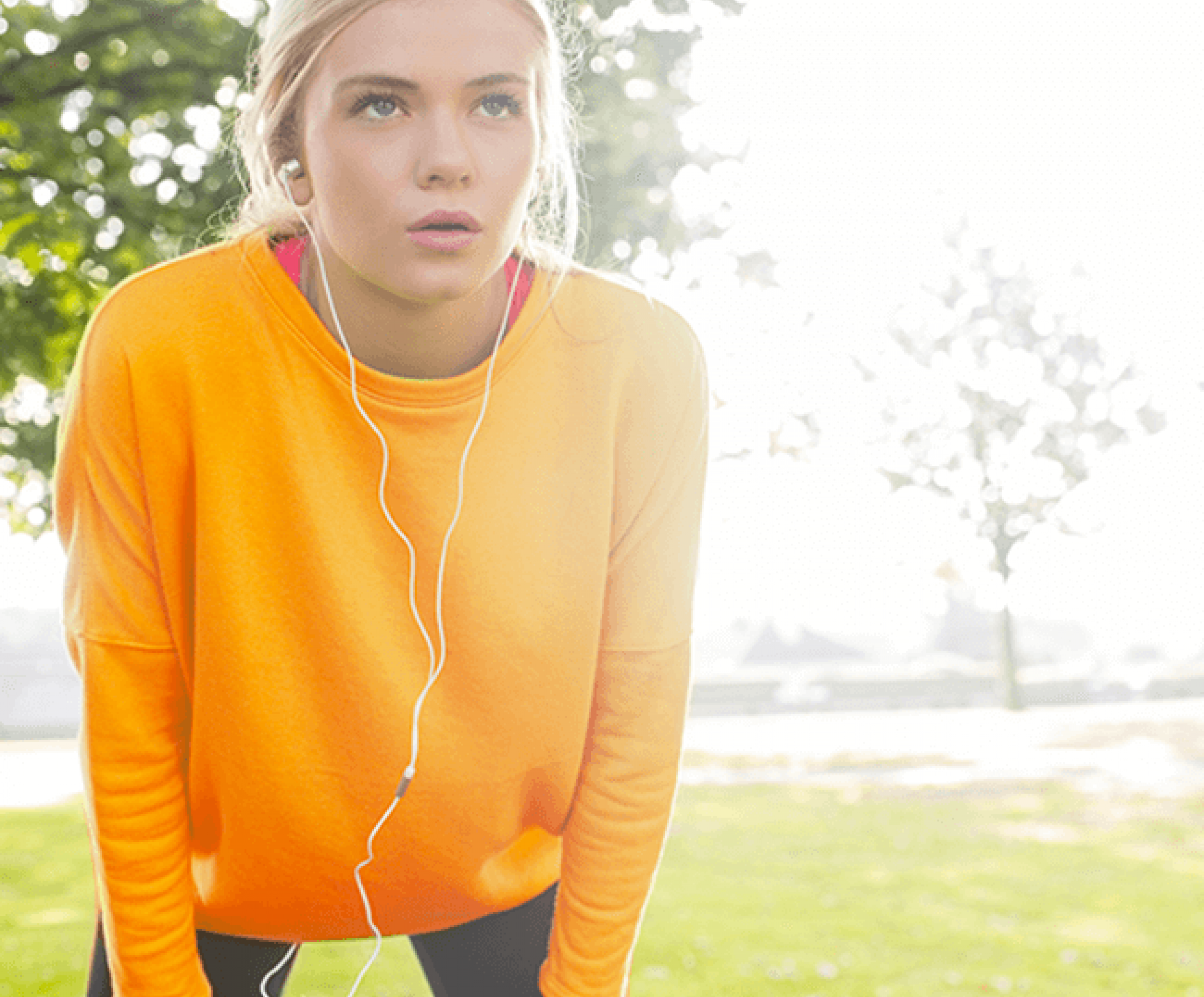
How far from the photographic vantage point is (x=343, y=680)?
6.02 ft

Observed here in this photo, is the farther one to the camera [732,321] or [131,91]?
[732,321]

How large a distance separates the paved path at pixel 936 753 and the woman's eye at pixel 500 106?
14.1 m

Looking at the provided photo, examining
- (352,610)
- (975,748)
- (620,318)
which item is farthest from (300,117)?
(975,748)

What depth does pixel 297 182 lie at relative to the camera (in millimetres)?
1802

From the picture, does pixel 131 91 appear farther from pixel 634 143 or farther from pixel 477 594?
pixel 477 594

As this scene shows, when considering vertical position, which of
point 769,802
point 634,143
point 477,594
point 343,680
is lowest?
point 769,802

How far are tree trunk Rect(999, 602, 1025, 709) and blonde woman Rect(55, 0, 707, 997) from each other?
2669cm

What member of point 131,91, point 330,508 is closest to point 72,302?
point 131,91

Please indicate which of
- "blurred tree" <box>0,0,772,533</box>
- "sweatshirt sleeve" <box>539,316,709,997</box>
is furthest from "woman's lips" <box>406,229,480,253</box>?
"blurred tree" <box>0,0,772,533</box>

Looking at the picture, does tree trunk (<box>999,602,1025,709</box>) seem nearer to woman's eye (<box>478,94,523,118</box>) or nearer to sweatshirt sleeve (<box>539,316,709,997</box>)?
sweatshirt sleeve (<box>539,316,709,997</box>)

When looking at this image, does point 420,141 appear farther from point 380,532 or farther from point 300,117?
point 380,532

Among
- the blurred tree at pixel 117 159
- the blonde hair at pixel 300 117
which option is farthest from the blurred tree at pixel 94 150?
the blonde hair at pixel 300 117

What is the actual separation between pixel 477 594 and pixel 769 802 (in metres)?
12.0

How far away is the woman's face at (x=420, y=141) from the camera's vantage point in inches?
62.9
